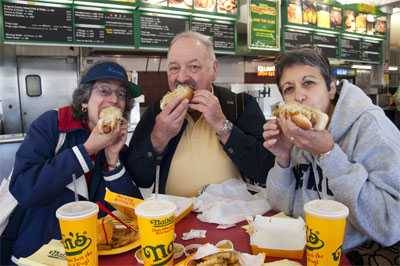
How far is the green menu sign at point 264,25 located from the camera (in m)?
6.16

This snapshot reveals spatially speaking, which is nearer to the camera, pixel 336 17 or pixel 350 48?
pixel 336 17

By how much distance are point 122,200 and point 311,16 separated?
6.51 m

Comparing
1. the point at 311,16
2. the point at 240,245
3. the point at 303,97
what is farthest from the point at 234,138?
the point at 311,16

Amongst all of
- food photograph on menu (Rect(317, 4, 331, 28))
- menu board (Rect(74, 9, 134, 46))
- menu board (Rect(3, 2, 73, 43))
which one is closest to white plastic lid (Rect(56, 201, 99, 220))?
menu board (Rect(3, 2, 73, 43))

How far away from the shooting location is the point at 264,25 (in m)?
6.33

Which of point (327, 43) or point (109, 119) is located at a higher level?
point (327, 43)

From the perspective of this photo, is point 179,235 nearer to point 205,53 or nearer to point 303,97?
point 303,97

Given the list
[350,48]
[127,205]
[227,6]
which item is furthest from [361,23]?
[127,205]

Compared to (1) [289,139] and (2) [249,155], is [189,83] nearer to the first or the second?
(2) [249,155]

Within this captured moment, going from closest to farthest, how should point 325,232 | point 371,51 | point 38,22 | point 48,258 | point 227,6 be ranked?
1. point 325,232
2. point 48,258
3. point 38,22
4. point 227,6
5. point 371,51

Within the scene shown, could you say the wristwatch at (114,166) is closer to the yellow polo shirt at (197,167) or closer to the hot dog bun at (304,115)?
the yellow polo shirt at (197,167)

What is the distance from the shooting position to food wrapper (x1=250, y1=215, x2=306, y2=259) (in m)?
1.20

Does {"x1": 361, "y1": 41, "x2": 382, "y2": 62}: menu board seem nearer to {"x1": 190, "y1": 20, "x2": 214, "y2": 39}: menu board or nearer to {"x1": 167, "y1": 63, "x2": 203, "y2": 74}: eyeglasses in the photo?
{"x1": 190, "y1": 20, "x2": 214, "y2": 39}: menu board

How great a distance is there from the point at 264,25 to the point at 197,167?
193 inches
